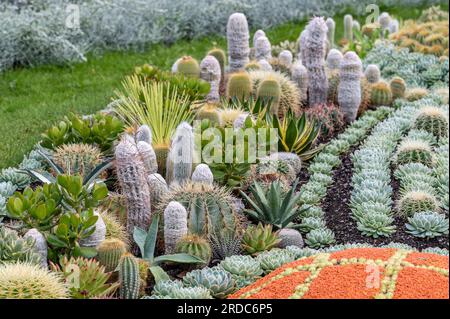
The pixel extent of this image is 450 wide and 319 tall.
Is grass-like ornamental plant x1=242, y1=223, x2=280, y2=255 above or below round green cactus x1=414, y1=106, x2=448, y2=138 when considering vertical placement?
below

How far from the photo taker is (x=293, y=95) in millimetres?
7477

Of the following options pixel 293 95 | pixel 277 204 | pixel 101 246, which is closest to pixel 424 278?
pixel 277 204

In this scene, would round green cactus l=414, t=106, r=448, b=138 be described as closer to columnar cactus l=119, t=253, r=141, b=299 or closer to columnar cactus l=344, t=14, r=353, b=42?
columnar cactus l=119, t=253, r=141, b=299

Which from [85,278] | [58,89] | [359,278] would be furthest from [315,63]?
[85,278]

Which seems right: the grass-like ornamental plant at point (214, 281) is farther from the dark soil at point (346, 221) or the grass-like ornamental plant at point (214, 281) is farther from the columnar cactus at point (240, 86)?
the columnar cactus at point (240, 86)

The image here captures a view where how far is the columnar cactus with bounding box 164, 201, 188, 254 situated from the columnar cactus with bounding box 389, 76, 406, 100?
4152 millimetres

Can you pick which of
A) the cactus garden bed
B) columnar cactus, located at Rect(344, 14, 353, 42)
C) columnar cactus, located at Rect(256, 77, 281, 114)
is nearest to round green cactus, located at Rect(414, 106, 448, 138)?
the cactus garden bed

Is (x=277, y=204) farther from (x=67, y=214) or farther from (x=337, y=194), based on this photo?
(x=67, y=214)

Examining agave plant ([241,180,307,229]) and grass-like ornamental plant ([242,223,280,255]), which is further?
agave plant ([241,180,307,229])

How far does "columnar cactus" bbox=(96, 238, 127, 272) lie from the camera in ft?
15.5

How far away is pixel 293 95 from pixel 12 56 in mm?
3909

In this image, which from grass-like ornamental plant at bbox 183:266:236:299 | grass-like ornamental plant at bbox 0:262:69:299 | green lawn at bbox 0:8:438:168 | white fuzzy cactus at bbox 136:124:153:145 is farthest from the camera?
green lawn at bbox 0:8:438:168

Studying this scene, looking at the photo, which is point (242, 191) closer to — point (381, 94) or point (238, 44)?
point (238, 44)

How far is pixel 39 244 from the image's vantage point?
4.64 m
